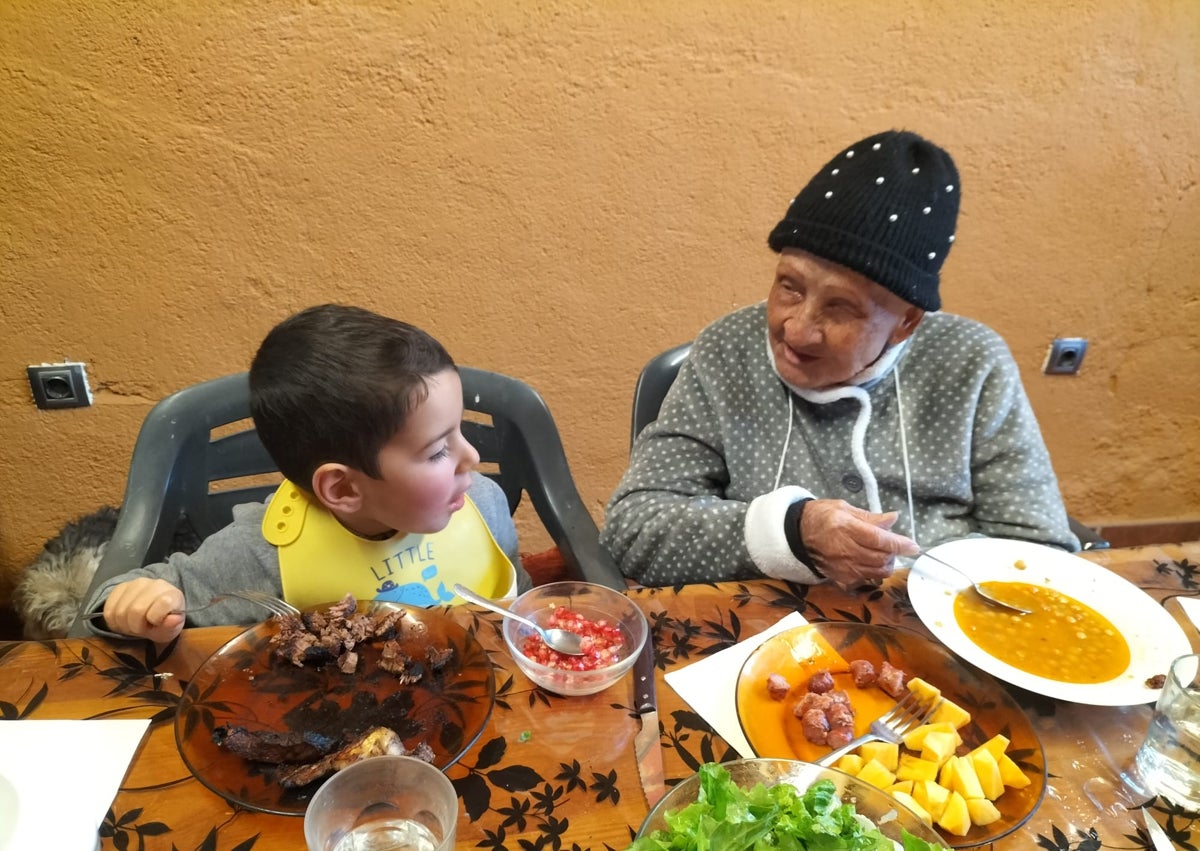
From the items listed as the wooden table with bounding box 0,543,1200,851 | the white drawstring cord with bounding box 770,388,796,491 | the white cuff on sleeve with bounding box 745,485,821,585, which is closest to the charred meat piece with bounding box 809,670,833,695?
the wooden table with bounding box 0,543,1200,851

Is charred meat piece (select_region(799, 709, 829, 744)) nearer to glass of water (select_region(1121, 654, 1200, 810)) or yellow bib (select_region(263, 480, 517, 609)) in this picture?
glass of water (select_region(1121, 654, 1200, 810))

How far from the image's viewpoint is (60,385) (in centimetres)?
229

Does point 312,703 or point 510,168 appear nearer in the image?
point 312,703

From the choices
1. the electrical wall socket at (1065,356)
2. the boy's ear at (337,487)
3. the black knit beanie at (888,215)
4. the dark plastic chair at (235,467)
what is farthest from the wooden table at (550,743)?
the electrical wall socket at (1065,356)

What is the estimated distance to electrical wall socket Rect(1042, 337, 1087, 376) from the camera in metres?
2.75

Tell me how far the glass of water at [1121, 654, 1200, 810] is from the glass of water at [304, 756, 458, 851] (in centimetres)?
82

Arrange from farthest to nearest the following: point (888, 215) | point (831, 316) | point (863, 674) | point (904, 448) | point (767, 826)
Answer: point (904, 448)
point (831, 316)
point (888, 215)
point (863, 674)
point (767, 826)

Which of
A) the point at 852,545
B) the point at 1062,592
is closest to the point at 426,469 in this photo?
the point at 852,545

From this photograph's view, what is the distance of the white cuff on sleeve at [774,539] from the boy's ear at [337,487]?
2.27 feet

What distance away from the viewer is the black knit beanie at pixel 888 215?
1.30 meters

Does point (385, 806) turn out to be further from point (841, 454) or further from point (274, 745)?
point (841, 454)

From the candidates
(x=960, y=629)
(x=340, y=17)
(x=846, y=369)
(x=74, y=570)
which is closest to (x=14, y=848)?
(x=960, y=629)

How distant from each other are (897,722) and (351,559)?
92 cm

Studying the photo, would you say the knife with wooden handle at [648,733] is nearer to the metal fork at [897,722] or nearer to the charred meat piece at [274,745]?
the metal fork at [897,722]
